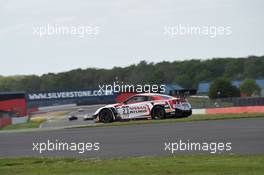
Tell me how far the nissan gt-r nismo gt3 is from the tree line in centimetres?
72

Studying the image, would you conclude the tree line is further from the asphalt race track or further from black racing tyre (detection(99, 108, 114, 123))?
the asphalt race track

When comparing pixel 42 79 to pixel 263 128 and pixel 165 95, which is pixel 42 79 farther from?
pixel 263 128

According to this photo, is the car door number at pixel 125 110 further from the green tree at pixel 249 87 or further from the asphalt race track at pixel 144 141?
the green tree at pixel 249 87

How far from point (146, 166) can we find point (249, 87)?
1679 cm

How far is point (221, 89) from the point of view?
2072cm

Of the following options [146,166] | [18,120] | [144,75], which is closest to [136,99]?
[144,75]

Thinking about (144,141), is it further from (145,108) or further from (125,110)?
(125,110)

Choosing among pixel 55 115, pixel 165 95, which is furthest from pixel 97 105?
pixel 55 115

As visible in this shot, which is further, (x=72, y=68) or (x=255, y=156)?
(x=72, y=68)

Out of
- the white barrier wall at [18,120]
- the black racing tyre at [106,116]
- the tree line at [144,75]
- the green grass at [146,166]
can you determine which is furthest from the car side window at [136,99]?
the white barrier wall at [18,120]

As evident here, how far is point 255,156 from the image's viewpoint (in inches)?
379

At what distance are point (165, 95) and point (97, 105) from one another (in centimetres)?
219

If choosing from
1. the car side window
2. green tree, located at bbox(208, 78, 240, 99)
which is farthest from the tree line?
the car side window

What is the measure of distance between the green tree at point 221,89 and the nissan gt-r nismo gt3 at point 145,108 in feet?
7.42
